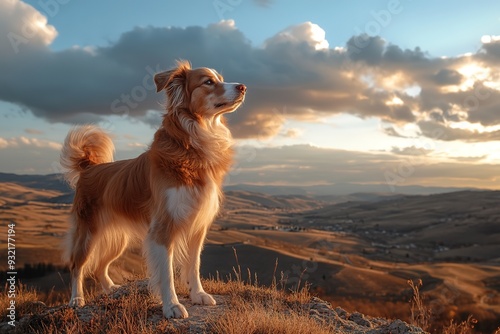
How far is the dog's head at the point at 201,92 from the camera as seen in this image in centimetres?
693

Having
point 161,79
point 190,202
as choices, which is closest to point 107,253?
point 190,202

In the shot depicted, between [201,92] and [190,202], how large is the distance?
1625mm

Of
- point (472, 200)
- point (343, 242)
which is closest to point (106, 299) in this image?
point (343, 242)

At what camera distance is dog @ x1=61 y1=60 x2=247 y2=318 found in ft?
22.4

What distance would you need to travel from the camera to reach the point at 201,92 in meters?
7.00

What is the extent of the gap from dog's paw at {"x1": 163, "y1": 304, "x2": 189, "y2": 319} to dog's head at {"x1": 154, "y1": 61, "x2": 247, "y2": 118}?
9.18 feet

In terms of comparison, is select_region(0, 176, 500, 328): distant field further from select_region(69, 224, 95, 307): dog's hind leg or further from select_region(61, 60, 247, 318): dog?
select_region(61, 60, 247, 318): dog

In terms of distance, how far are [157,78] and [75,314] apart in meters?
3.83

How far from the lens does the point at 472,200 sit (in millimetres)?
169875

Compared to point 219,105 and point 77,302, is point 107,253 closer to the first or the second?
point 77,302

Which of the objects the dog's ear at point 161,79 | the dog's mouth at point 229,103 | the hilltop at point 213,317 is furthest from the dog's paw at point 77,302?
the dog's mouth at point 229,103

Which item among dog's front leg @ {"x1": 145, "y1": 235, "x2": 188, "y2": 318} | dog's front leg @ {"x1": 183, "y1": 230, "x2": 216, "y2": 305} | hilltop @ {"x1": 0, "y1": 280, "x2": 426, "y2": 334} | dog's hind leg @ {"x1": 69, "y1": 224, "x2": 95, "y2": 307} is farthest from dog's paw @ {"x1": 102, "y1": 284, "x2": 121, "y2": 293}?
dog's front leg @ {"x1": 145, "y1": 235, "x2": 188, "y2": 318}

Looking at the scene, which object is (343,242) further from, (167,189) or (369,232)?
(167,189)

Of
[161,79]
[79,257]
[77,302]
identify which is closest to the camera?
[161,79]
